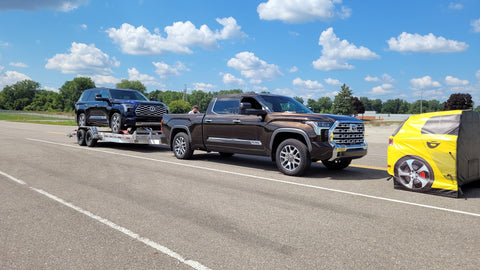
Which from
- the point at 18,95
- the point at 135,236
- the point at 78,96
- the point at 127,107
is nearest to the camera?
the point at 135,236

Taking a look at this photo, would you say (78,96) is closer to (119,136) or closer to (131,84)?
(131,84)

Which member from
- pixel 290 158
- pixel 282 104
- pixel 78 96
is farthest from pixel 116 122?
pixel 78 96

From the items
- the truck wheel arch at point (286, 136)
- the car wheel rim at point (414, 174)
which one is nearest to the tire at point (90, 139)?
the truck wheel arch at point (286, 136)

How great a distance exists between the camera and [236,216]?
16.3 ft

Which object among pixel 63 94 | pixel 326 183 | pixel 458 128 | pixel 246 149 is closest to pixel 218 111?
pixel 246 149

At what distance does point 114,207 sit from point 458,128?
19.1 ft

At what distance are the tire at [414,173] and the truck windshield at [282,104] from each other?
2.93m

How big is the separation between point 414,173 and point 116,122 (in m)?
10.1

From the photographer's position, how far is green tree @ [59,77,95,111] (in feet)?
461

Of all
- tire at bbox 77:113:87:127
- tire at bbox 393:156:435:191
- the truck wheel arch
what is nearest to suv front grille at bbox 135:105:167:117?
tire at bbox 77:113:87:127

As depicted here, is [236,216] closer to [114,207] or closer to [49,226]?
[114,207]

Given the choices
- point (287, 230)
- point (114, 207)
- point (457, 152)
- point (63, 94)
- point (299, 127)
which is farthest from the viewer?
point (63, 94)

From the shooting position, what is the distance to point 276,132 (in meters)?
8.29

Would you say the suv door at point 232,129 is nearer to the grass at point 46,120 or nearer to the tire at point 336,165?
the tire at point 336,165
